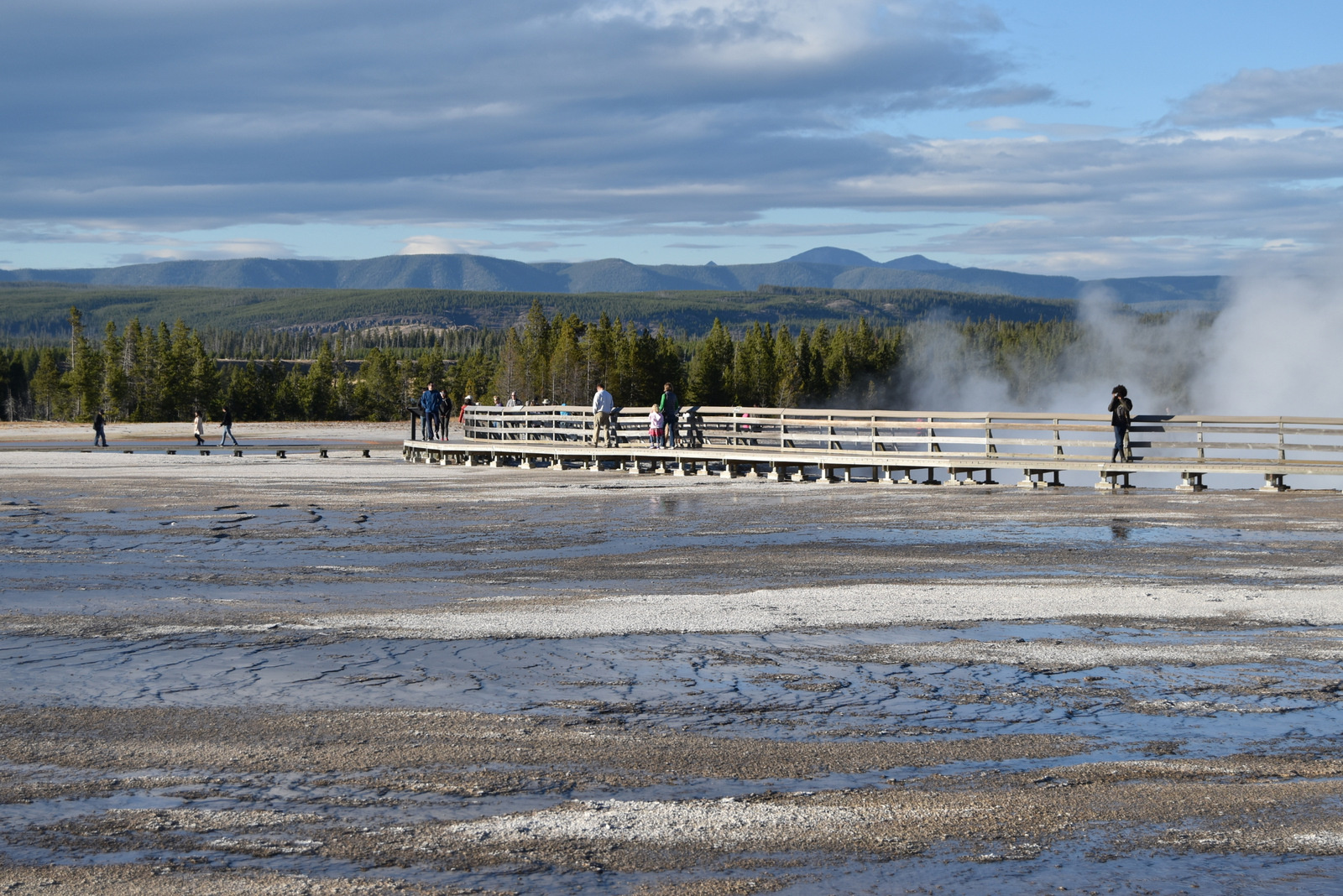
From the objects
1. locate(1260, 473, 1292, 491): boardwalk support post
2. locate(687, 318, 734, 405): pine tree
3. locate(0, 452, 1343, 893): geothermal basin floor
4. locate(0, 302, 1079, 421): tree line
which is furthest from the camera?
locate(687, 318, 734, 405): pine tree

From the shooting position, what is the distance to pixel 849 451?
3694 cm

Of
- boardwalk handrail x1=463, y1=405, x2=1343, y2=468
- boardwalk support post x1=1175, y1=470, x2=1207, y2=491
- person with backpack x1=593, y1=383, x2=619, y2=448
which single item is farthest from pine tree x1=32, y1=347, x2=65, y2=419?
boardwalk support post x1=1175, y1=470, x2=1207, y2=491

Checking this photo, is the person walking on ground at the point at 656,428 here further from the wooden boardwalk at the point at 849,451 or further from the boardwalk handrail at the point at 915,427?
the boardwalk handrail at the point at 915,427

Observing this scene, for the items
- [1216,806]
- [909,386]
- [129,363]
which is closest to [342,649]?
[1216,806]

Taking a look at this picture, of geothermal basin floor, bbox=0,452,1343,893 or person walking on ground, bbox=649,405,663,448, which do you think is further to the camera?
person walking on ground, bbox=649,405,663,448

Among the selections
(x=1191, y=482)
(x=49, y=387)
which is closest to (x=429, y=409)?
(x=1191, y=482)

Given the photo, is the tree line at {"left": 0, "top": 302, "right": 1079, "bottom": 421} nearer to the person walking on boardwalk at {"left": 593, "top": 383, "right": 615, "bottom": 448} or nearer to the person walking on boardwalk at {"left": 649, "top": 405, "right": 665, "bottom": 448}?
the person walking on boardwalk at {"left": 593, "top": 383, "right": 615, "bottom": 448}

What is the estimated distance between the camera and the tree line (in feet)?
458

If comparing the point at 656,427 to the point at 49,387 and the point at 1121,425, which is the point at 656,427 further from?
the point at 49,387

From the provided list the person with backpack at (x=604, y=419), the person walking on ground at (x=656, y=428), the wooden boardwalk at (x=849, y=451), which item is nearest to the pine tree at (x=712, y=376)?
the wooden boardwalk at (x=849, y=451)

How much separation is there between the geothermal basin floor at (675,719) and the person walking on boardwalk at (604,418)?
2051cm

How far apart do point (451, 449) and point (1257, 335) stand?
120m

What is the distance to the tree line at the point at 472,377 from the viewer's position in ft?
458

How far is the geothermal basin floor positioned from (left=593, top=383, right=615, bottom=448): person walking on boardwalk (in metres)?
20.5
